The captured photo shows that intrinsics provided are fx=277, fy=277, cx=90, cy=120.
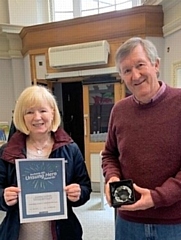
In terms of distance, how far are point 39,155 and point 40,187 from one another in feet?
0.51

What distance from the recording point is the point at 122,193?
1.00 metres

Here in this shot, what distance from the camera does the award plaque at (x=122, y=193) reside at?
0.99 metres

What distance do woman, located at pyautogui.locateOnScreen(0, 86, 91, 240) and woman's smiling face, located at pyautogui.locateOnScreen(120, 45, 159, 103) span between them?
381mm

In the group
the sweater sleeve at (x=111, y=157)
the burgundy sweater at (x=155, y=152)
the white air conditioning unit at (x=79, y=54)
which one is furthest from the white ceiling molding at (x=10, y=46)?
the burgundy sweater at (x=155, y=152)

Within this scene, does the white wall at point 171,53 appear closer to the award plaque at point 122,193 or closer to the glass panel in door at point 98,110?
the glass panel in door at point 98,110

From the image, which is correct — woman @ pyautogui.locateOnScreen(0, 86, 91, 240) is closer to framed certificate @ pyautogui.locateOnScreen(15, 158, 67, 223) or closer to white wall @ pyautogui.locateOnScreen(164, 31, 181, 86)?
framed certificate @ pyautogui.locateOnScreen(15, 158, 67, 223)

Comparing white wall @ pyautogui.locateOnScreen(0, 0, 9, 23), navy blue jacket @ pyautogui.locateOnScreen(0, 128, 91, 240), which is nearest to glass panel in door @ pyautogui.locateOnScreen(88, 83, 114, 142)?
white wall @ pyautogui.locateOnScreen(0, 0, 9, 23)

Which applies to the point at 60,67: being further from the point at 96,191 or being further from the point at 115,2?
the point at 96,191

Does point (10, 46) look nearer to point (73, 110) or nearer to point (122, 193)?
point (73, 110)

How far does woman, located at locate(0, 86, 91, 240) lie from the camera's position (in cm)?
118

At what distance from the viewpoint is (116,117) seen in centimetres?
116

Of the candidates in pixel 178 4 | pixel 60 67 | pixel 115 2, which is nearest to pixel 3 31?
pixel 60 67

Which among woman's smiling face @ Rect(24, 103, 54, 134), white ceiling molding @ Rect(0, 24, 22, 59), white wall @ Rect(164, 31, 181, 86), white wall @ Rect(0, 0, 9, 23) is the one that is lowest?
woman's smiling face @ Rect(24, 103, 54, 134)

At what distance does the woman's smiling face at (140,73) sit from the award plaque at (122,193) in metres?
0.32
